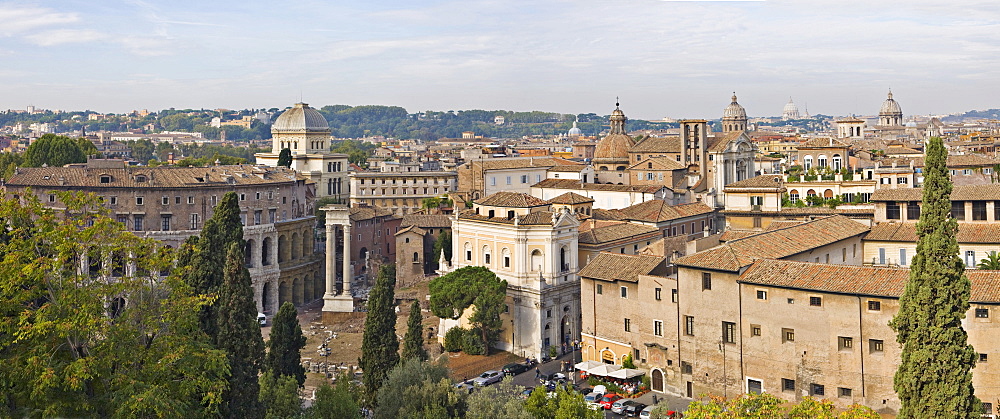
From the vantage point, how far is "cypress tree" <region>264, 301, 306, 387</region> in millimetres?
36656

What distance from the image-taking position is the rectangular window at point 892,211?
155ft

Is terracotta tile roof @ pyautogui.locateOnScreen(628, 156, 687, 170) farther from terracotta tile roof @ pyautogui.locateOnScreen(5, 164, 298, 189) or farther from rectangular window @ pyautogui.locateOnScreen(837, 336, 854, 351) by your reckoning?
rectangular window @ pyautogui.locateOnScreen(837, 336, 854, 351)

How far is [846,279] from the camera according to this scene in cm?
3459

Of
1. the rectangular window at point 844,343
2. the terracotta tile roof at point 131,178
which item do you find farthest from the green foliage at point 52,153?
the rectangular window at point 844,343

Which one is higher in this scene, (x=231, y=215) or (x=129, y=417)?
(x=231, y=215)

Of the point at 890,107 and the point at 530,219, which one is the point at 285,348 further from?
the point at 890,107

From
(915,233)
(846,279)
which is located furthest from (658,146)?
(846,279)

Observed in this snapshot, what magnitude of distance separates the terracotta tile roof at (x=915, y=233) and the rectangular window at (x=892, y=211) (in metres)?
0.83

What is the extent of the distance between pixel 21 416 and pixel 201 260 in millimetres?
18476

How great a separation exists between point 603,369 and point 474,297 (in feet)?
26.4

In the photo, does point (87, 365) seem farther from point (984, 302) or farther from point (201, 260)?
point (984, 302)

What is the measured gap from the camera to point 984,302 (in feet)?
104

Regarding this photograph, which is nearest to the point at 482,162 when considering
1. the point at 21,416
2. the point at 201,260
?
the point at 201,260

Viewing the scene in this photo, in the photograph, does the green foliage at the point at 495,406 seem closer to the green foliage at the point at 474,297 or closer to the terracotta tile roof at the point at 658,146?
the green foliage at the point at 474,297
